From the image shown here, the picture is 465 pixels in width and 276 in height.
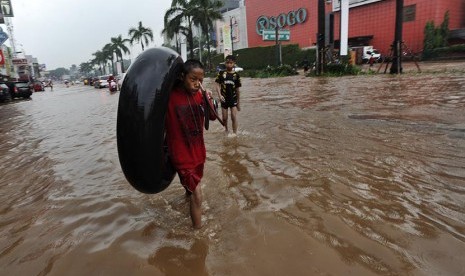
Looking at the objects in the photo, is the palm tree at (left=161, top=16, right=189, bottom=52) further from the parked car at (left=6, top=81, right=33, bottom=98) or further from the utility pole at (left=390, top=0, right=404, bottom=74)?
the utility pole at (left=390, top=0, right=404, bottom=74)

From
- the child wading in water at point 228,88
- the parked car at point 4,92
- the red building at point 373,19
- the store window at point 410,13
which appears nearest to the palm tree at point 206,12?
the red building at point 373,19

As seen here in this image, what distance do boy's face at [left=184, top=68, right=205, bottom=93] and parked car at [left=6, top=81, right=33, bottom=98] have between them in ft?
85.5

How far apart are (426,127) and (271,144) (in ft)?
9.44

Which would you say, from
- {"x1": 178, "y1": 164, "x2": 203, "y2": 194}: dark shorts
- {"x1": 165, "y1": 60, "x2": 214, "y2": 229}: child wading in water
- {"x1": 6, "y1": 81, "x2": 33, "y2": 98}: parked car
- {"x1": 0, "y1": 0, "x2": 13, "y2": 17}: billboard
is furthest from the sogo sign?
{"x1": 178, "y1": 164, "x2": 203, "y2": 194}: dark shorts

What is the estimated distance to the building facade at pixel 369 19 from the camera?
1213 inches

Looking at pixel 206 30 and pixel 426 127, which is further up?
pixel 206 30

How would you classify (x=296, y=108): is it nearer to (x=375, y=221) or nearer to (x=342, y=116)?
(x=342, y=116)

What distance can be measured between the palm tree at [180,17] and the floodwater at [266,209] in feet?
106

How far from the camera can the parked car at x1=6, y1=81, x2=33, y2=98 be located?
24.8 m

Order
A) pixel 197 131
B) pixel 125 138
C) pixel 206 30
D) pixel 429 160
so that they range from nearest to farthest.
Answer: pixel 125 138
pixel 197 131
pixel 429 160
pixel 206 30

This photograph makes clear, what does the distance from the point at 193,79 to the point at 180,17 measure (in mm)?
36848

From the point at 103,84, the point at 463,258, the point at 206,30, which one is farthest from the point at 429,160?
the point at 103,84

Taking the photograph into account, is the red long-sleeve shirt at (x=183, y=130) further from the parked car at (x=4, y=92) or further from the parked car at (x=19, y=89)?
the parked car at (x=19, y=89)

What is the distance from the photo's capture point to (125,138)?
2.91 meters
